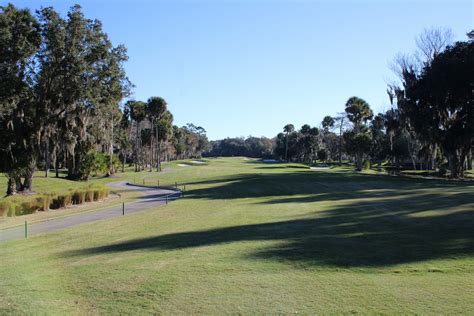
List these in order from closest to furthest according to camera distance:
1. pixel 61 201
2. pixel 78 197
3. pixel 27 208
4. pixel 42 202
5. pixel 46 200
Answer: pixel 27 208, pixel 42 202, pixel 46 200, pixel 61 201, pixel 78 197

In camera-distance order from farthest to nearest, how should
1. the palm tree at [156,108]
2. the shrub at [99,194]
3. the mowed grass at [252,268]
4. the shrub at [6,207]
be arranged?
the palm tree at [156,108] → the shrub at [99,194] → the shrub at [6,207] → the mowed grass at [252,268]

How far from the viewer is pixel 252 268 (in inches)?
335

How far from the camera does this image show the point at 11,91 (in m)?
28.7

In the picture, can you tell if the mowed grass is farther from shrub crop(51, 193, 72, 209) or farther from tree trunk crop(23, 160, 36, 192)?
tree trunk crop(23, 160, 36, 192)

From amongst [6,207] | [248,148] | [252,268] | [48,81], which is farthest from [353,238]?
[248,148]

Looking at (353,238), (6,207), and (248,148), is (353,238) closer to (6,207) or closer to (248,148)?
(6,207)

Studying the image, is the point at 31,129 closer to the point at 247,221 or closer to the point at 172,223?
the point at 172,223

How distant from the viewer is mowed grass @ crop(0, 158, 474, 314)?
6520mm

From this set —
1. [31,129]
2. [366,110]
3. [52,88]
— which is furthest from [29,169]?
[366,110]

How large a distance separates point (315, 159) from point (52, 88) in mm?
104881

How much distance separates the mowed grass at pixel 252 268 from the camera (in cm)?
652

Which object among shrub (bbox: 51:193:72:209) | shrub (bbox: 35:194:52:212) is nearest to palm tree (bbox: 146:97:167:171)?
shrub (bbox: 51:193:72:209)

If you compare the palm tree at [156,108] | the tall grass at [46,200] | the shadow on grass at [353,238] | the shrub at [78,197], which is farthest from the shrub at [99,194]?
the palm tree at [156,108]

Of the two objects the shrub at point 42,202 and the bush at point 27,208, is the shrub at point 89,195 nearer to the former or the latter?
the shrub at point 42,202
